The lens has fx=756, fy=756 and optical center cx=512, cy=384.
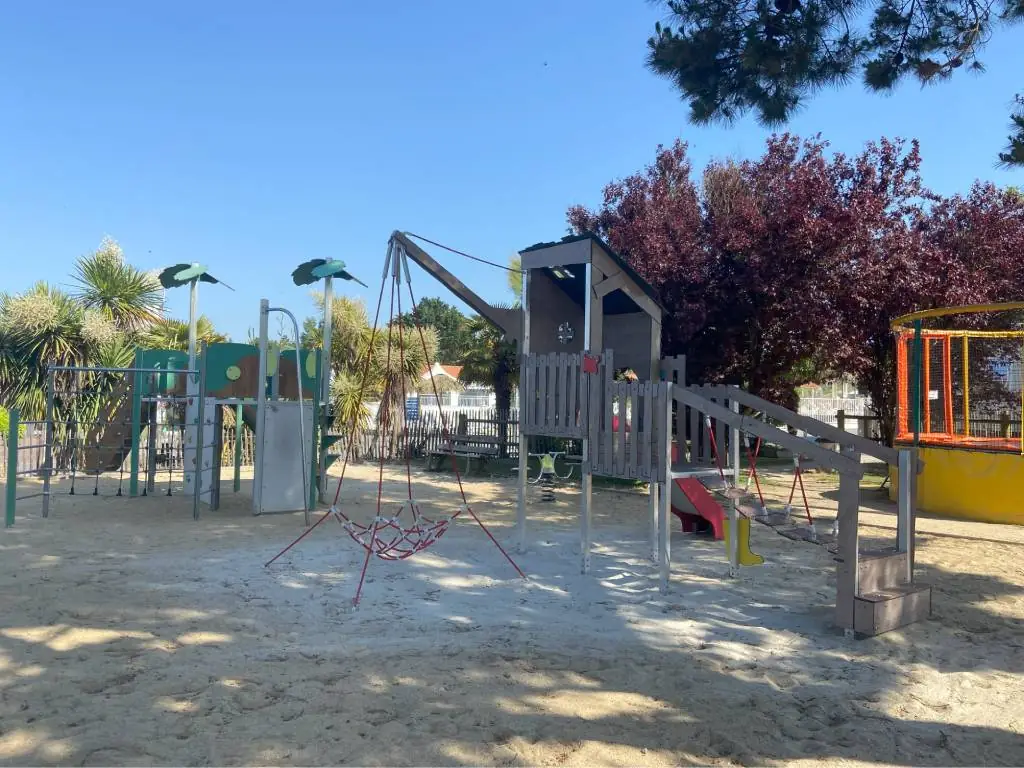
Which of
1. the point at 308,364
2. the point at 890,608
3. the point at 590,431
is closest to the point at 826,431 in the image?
the point at 890,608

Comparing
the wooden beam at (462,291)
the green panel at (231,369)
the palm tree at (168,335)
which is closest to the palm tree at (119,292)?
the palm tree at (168,335)

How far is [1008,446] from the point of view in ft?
35.9

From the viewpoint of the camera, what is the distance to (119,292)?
55.4 feet

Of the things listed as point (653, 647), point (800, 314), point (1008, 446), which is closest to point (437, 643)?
point (653, 647)

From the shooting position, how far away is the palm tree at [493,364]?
18047mm

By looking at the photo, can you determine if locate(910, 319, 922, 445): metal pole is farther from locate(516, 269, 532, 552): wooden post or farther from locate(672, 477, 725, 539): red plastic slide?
locate(516, 269, 532, 552): wooden post

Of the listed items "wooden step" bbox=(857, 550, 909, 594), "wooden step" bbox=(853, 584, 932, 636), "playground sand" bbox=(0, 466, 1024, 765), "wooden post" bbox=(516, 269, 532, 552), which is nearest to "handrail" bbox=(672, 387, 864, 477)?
"wooden step" bbox=(857, 550, 909, 594)

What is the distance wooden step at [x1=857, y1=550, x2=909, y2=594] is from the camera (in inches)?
214

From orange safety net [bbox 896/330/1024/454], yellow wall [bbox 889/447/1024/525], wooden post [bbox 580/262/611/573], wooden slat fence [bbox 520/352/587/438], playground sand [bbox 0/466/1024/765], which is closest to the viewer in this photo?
playground sand [bbox 0/466/1024/765]

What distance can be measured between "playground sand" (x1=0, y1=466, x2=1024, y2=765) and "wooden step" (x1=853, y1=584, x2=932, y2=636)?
11cm

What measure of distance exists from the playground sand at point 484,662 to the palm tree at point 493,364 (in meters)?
10.1

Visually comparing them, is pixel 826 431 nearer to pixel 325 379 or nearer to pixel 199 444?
pixel 325 379

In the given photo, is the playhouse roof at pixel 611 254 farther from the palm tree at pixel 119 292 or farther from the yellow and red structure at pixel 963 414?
the palm tree at pixel 119 292

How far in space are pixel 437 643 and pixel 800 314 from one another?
34.7ft
